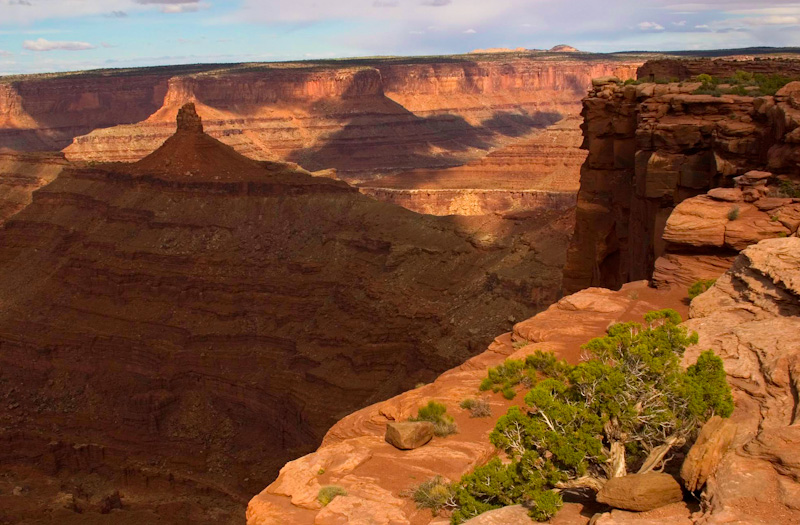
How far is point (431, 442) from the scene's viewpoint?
13.8m

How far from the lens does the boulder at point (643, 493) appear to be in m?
9.09

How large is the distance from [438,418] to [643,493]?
17.8 ft

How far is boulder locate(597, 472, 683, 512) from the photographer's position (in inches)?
358

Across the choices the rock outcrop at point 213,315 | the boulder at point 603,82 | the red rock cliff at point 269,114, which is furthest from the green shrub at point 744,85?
the red rock cliff at point 269,114

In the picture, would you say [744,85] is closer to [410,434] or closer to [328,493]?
[410,434]

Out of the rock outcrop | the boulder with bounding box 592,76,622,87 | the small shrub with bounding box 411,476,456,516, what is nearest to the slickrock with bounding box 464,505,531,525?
the small shrub with bounding box 411,476,456,516

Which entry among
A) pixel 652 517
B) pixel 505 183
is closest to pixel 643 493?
pixel 652 517

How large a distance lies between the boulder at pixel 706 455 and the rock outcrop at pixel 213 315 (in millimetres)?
31120

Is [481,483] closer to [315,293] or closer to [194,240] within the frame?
[315,293]

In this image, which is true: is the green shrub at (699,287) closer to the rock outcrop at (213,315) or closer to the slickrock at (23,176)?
the rock outcrop at (213,315)

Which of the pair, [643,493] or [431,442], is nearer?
[643,493]

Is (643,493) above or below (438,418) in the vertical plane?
above

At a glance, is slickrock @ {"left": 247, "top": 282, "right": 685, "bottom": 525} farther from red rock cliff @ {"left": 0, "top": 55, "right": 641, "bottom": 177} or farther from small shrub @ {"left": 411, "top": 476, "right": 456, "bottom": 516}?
red rock cliff @ {"left": 0, "top": 55, "right": 641, "bottom": 177}

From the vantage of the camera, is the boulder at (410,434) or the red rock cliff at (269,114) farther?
the red rock cliff at (269,114)
